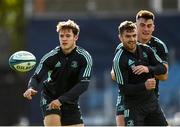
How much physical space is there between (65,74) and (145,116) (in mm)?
1345

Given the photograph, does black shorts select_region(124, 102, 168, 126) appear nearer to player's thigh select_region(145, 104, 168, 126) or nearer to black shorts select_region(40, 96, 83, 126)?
player's thigh select_region(145, 104, 168, 126)

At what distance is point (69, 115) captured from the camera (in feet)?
40.4

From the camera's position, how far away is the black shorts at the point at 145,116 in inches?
477

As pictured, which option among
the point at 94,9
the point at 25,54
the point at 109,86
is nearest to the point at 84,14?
the point at 94,9

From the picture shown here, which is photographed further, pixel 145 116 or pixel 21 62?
pixel 21 62

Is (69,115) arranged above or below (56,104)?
below

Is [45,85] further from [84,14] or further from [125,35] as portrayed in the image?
[84,14]

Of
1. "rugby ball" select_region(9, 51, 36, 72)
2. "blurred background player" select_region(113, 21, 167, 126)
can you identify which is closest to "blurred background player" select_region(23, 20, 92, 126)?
"rugby ball" select_region(9, 51, 36, 72)

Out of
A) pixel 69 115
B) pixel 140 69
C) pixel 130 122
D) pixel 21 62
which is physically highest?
pixel 21 62

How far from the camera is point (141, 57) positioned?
40.0 feet

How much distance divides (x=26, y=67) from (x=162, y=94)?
1044 cm

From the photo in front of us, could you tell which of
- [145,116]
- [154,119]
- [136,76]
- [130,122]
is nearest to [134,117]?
[130,122]

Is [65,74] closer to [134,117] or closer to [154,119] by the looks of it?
[134,117]

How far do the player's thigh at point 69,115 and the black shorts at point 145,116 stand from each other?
740 mm
